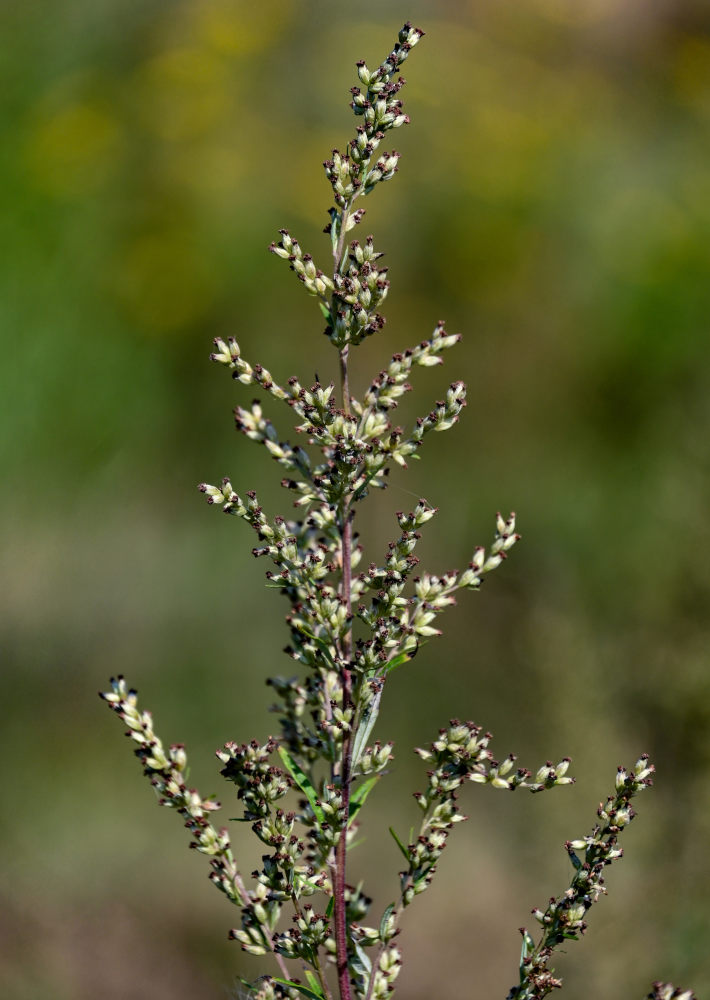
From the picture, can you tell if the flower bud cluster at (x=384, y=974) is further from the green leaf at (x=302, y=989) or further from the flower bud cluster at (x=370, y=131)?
the flower bud cluster at (x=370, y=131)

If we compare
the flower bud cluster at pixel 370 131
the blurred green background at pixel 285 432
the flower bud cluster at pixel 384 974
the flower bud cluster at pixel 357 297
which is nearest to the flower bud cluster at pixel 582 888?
the flower bud cluster at pixel 384 974

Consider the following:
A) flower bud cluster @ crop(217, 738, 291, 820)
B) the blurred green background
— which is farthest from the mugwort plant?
the blurred green background

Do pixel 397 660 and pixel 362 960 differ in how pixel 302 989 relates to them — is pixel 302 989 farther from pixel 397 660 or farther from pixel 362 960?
pixel 397 660

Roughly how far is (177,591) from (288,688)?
5514 millimetres

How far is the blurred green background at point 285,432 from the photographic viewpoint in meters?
4.62

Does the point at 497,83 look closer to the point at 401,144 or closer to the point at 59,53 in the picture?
the point at 401,144

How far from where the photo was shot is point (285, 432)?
6.87 m

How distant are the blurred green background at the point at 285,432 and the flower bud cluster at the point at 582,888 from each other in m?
2.47

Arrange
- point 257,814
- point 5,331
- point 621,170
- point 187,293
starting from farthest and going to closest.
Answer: point 621,170, point 187,293, point 5,331, point 257,814

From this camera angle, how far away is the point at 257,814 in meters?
1.28

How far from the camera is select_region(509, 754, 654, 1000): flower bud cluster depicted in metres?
1.27

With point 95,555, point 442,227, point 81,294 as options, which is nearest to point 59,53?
point 81,294

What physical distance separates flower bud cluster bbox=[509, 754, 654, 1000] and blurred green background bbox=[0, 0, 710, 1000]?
2471 mm

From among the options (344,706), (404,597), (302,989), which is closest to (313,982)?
(302,989)
